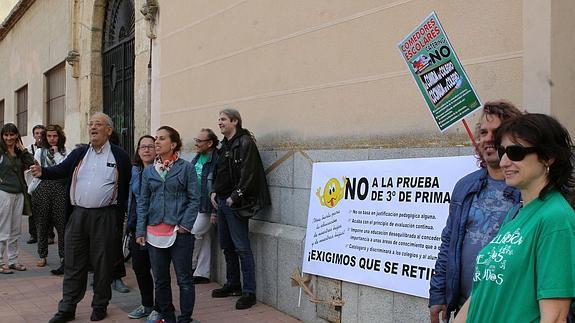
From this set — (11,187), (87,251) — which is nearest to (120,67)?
(11,187)

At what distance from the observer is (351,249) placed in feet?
15.5

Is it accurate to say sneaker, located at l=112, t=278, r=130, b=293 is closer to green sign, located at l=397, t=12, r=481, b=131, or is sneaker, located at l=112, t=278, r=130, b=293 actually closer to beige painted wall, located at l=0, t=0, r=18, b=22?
green sign, located at l=397, t=12, r=481, b=131

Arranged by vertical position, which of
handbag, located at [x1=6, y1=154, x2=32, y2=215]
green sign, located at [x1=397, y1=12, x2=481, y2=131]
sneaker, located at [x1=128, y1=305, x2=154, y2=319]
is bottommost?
sneaker, located at [x1=128, y1=305, x2=154, y2=319]

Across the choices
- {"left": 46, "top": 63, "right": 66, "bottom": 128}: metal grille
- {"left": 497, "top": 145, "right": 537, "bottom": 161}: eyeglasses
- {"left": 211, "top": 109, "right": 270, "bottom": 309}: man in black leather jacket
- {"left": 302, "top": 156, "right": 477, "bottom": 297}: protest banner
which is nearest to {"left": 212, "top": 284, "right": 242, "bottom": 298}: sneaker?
{"left": 211, "top": 109, "right": 270, "bottom": 309}: man in black leather jacket

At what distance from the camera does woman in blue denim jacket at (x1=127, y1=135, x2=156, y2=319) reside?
518 cm

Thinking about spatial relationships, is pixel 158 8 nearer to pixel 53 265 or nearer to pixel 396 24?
pixel 53 265

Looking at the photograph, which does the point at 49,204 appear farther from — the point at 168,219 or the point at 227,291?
the point at 168,219

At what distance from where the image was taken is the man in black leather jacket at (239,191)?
5.68m

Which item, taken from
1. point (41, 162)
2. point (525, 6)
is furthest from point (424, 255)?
point (41, 162)

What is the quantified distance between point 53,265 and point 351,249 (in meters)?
5.16

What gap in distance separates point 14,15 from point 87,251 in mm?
16603

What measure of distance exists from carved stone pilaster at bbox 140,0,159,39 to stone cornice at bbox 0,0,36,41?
10.4m

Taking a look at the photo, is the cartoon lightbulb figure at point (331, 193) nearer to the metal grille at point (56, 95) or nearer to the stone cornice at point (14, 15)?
the metal grille at point (56, 95)

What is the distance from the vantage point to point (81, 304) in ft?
19.7
